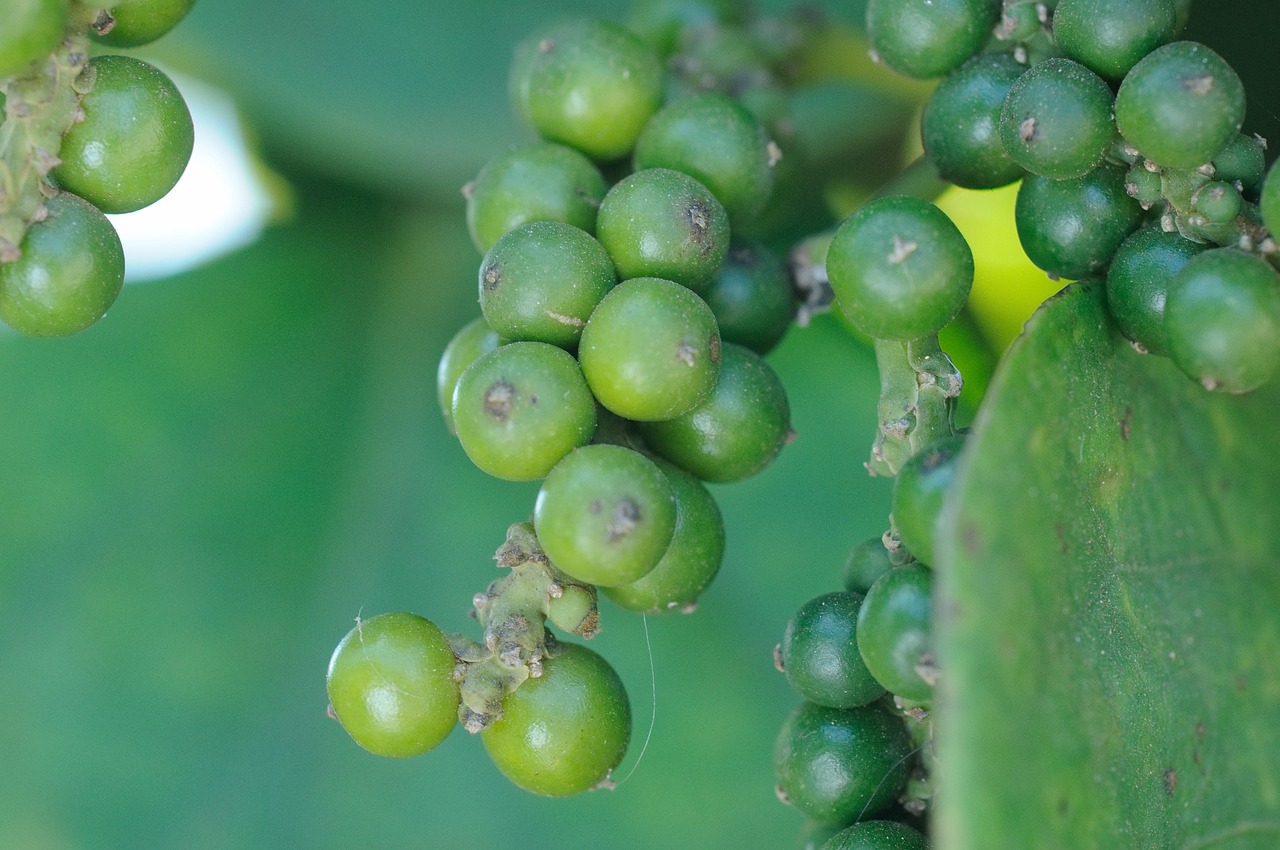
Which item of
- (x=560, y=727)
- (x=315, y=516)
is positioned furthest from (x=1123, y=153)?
(x=315, y=516)

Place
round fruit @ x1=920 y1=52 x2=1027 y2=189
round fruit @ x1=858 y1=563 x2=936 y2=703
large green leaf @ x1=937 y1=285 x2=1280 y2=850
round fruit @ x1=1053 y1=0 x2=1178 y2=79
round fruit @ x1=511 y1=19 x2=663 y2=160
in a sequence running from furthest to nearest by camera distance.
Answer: round fruit @ x1=511 y1=19 x2=663 y2=160, round fruit @ x1=920 y1=52 x2=1027 y2=189, round fruit @ x1=1053 y1=0 x2=1178 y2=79, round fruit @ x1=858 y1=563 x2=936 y2=703, large green leaf @ x1=937 y1=285 x2=1280 y2=850

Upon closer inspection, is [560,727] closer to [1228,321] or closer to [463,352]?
[463,352]

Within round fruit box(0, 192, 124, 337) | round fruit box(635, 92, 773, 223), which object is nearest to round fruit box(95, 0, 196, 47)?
round fruit box(0, 192, 124, 337)

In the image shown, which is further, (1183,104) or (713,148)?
(713,148)

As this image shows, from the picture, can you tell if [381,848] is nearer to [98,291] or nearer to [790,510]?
[790,510]

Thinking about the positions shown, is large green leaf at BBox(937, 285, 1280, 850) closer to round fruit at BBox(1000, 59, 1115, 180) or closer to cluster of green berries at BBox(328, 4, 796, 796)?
round fruit at BBox(1000, 59, 1115, 180)
